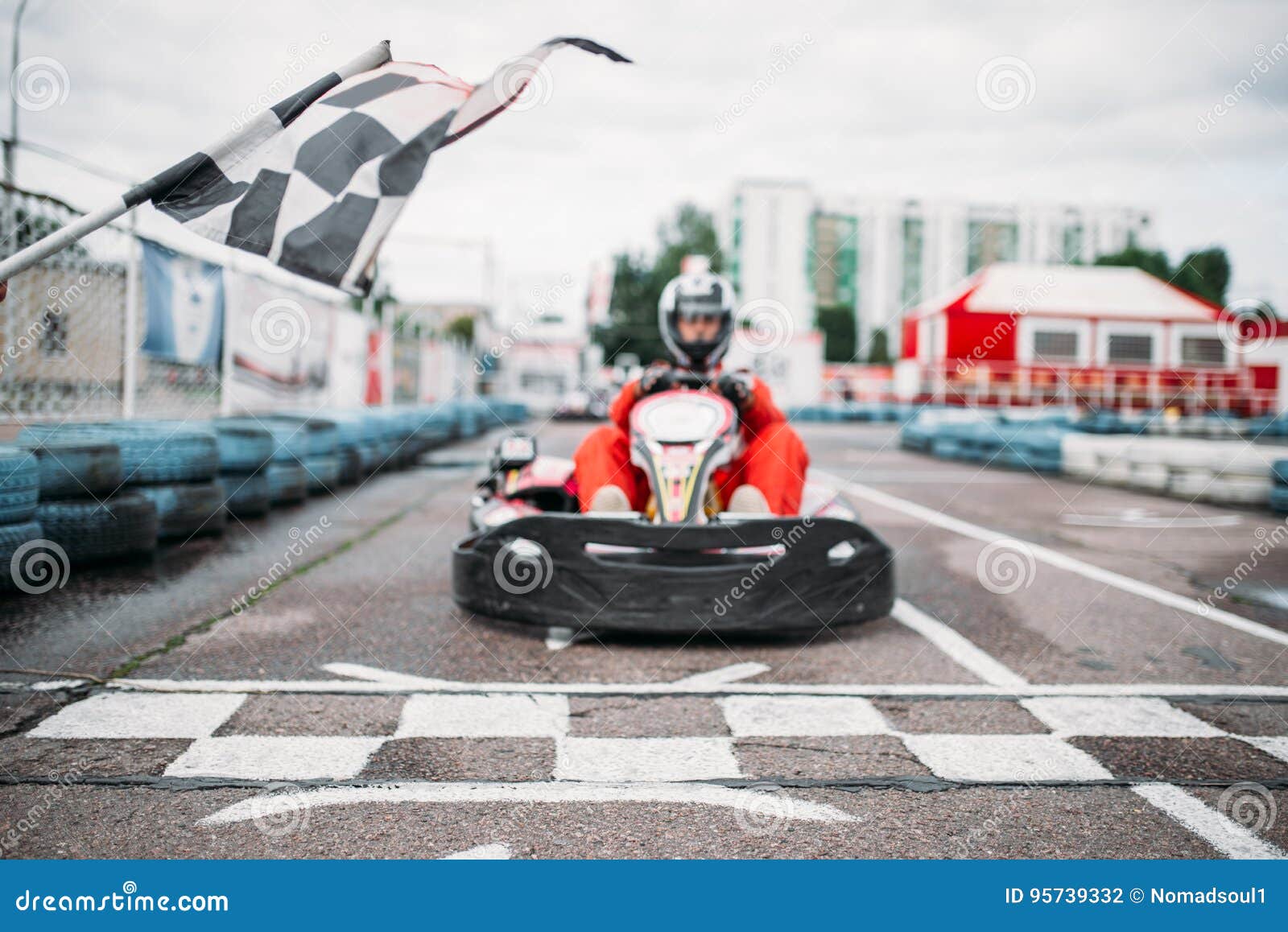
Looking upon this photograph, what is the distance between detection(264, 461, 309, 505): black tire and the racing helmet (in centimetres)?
475

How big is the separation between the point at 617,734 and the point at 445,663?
46.3 inches

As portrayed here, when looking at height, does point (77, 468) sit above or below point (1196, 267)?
below

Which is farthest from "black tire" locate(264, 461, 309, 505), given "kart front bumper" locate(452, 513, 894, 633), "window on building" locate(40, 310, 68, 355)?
"kart front bumper" locate(452, 513, 894, 633)

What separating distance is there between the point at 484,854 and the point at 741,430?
328 cm

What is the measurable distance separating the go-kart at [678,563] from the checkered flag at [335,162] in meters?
1.54

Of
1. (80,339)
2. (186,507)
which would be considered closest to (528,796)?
(186,507)

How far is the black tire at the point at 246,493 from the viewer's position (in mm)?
8352

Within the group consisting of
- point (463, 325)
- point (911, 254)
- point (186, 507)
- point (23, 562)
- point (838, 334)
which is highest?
point (911, 254)

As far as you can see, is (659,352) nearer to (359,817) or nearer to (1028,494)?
(1028,494)

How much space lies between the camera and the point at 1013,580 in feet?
21.4

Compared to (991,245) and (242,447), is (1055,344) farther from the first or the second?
(991,245)

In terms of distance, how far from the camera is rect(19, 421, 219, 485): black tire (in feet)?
21.5

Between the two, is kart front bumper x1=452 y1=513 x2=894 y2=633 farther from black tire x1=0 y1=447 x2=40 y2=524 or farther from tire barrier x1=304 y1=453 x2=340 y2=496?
tire barrier x1=304 y1=453 x2=340 y2=496

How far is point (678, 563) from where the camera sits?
15.0ft
